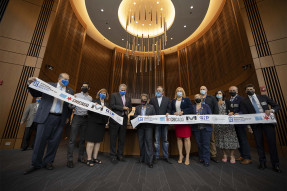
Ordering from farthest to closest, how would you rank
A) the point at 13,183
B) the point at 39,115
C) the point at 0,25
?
the point at 0,25, the point at 39,115, the point at 13,183

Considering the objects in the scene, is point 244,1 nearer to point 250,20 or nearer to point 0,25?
point 250,20

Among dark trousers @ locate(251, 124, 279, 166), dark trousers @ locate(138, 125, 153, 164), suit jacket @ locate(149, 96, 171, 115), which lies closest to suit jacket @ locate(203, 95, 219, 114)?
dark trousers @ locate(251, 124, 279, 166)

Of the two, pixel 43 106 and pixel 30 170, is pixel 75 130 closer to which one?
pixel 43 106

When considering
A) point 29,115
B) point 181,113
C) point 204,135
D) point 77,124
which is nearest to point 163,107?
point 181,113

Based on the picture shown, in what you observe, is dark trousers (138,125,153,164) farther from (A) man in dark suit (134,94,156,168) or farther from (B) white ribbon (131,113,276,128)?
(B) white ribbon (131,113,276,128)

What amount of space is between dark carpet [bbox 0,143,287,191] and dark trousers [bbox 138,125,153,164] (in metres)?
0.24

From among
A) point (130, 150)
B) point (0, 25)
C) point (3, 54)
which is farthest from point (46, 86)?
point (0, 25)

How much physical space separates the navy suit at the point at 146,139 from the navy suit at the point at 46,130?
1.47m

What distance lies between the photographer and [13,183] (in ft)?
4.72

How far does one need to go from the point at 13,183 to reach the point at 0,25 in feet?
15.9

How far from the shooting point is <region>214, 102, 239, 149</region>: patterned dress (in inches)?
100

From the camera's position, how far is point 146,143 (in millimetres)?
2393

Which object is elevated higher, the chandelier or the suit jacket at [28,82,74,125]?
the chandelier

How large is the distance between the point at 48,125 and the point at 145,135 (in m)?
1.68
